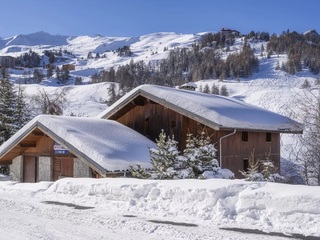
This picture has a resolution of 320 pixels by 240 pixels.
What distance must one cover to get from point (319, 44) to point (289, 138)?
140 metres

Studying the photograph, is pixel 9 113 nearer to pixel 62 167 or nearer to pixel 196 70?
pixel 62 167

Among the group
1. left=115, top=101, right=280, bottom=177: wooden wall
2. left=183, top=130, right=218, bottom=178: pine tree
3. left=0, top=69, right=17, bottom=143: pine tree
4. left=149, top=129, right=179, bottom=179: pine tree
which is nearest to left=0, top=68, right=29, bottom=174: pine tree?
left=0, top=69, right=17, bottom=143: pine tree

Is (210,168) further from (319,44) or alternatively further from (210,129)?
(319,44)

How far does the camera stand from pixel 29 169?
23219mm

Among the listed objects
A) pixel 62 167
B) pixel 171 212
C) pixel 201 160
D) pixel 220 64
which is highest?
pixel 220 64

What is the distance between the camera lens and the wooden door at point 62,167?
67.9 ft

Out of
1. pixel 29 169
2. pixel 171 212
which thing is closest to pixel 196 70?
pixel 29 169

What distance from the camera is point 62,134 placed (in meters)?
19.5

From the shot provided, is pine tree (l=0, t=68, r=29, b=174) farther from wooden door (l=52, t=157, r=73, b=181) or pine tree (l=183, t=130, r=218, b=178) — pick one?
pine tree (l=183, t=130, r=218, b=178)

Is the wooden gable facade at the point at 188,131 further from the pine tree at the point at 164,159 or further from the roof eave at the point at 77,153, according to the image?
the roof eave at the point at 77,153

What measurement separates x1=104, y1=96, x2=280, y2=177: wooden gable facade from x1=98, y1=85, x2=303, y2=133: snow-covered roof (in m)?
0.67

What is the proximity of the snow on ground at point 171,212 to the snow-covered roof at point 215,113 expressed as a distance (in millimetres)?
8735

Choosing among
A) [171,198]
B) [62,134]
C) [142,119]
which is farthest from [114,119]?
[171,198]

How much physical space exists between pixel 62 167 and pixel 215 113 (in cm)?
757
